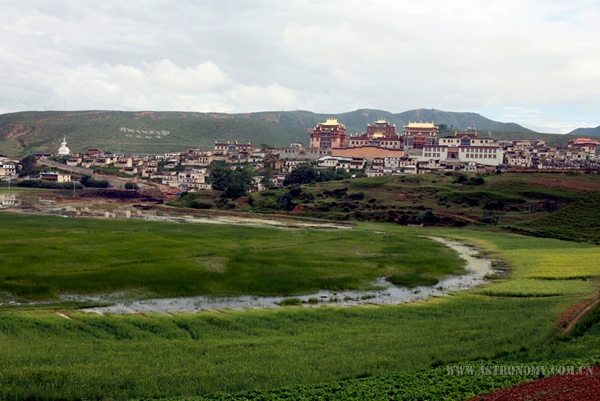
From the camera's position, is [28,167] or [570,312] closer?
[570,312]

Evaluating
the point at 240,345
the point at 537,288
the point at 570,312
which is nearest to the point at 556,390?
the point at 240,345

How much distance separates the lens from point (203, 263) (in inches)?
1425

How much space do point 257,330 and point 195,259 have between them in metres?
A: 15.9

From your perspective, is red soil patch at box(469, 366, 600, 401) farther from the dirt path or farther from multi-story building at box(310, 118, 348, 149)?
multi-story building at box(310, 118, 348, 149)

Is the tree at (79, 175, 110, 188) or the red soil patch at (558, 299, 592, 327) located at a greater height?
the red soil patch at (558, 299, 592, 327)

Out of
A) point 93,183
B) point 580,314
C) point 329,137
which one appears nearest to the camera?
point 580,314

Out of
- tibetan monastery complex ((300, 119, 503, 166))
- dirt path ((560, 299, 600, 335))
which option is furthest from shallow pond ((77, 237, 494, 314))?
tibetan monastery complex ((300, 119, 503, 166))

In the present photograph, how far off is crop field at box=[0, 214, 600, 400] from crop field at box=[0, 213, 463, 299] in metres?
0.17

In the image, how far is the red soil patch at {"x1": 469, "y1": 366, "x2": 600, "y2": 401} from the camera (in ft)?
44.1

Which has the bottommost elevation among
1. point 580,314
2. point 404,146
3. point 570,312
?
point 570,312

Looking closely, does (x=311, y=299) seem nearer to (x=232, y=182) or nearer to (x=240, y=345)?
(x=240, y=345)

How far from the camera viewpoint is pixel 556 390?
13.8 metres

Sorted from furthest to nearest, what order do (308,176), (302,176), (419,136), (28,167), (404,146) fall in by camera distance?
(404,146) < (419,136) < (28,167) < (308,176) < (302,176)

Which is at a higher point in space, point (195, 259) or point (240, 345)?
point (240, 345)
